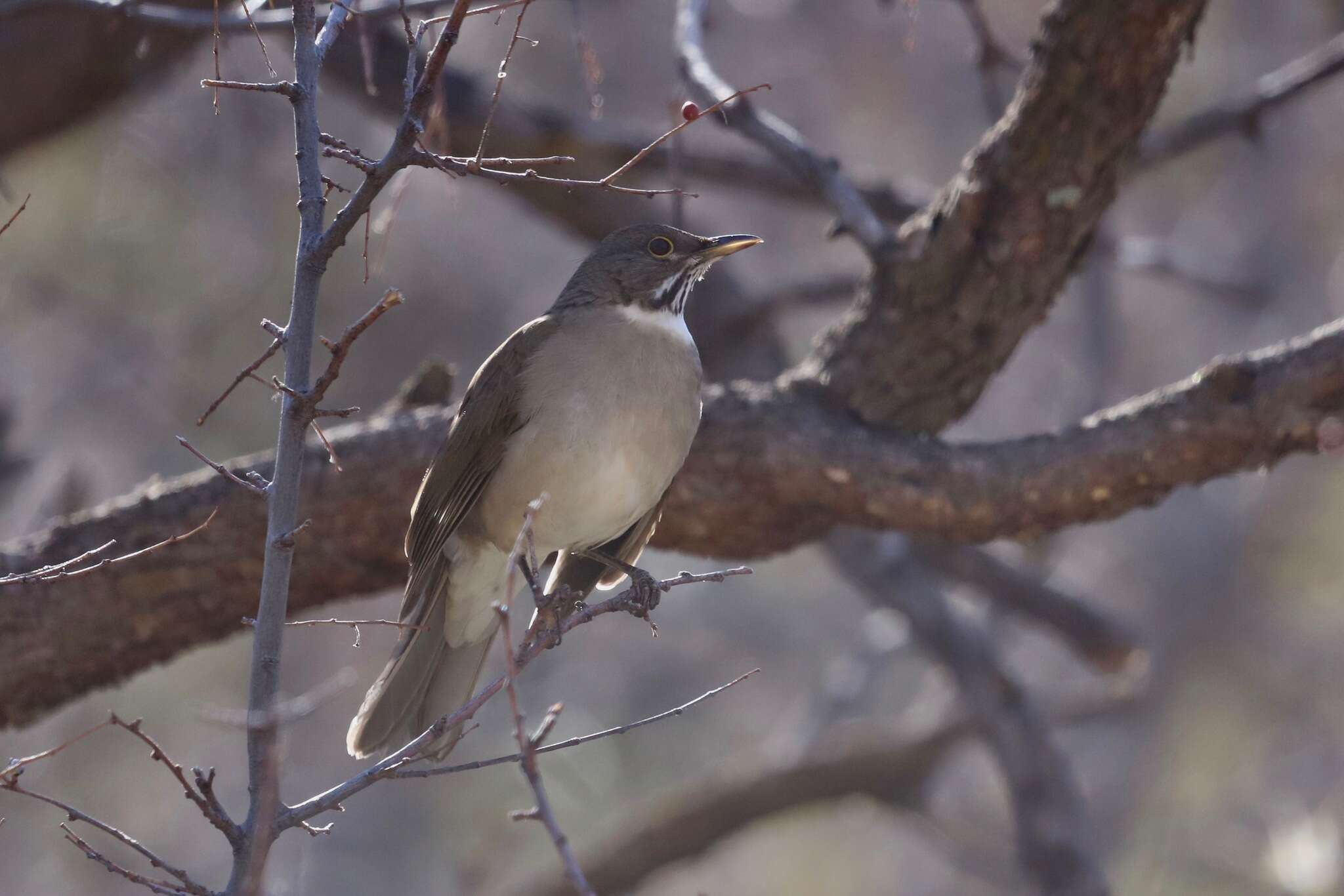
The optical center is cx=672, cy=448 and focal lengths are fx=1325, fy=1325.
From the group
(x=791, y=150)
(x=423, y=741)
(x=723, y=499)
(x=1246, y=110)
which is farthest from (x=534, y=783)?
(x=1246, y=110)

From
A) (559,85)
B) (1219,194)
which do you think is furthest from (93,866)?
(1219,194)

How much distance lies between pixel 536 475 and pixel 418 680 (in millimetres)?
925

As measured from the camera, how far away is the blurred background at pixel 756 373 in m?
9.88

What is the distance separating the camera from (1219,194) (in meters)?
14.1

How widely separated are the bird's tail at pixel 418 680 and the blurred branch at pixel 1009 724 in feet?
11.7

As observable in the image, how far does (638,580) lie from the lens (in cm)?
509

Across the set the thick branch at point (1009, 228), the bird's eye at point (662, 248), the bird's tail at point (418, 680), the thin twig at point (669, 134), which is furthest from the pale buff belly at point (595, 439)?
the thin twig at point (669, 134)

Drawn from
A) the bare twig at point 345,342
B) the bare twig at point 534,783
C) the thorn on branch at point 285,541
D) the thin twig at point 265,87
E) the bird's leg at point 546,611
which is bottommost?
the bare twig at point 534,783

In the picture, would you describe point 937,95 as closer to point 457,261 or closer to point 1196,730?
point 457,261

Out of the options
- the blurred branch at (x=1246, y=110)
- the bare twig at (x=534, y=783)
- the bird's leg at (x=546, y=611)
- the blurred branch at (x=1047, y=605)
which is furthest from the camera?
the blurred branch at (x=1047, y=605)

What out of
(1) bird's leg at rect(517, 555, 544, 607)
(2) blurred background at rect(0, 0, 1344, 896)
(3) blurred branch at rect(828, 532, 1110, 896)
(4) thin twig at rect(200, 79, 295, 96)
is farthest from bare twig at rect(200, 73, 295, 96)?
(3) blurred branch at rect(828, 532, 1110, 896)

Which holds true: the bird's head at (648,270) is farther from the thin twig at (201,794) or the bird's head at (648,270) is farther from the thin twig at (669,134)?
the thin twig at (201,794)

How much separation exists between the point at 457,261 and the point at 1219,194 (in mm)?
8065

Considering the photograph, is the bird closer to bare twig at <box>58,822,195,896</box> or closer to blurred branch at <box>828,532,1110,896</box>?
bare twig at <box>58,822,195,896</box>
